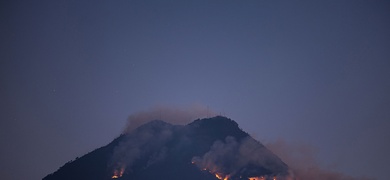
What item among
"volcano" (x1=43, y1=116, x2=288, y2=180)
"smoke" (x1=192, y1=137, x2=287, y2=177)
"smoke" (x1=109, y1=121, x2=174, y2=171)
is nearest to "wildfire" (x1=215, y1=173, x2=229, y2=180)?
"volcano" (x1=43, y1=116, x2=288, y2=180)

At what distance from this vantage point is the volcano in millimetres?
157000

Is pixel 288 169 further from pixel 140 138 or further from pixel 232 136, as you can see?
pixel 140 138

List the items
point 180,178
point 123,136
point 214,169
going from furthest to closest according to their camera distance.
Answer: point 123,136 → point 214,169 → point 180,178

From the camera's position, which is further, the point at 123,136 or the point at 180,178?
the point at 123,136

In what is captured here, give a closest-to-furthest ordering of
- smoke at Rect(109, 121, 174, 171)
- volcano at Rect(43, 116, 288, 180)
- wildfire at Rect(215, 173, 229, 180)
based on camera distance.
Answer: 1. wildfire at Rect(215, 173, 229, 180)
2. volcano at Rect(43, 116, 288, 180)
3. smoke at Rect(109, 121, 174, 171)

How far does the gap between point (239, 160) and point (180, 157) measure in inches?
1086

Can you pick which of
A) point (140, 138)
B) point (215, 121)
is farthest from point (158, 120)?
point (215, 121)

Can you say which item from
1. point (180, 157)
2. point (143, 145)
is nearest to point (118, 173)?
point (143, 145)

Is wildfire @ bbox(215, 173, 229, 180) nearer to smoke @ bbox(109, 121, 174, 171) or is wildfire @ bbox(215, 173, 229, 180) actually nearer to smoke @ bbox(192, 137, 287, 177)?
smoke @ bbox(192, 137, 287, 177)

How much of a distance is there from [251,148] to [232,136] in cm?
1279

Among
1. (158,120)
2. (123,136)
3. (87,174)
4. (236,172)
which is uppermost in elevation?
(158,120)

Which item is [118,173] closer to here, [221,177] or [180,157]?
[180,157]

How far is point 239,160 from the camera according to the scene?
167 metres

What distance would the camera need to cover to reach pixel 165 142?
179 meters
